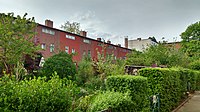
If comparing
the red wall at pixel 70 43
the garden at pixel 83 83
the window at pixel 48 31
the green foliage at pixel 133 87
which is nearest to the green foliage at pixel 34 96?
the garden at pixel 83 83

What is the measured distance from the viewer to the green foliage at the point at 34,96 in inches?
93.9

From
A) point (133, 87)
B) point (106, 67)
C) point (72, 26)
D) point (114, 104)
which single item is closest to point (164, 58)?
point (106, 67)

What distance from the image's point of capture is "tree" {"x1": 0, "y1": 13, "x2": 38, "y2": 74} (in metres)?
12.2

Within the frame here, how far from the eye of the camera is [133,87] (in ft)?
16.5

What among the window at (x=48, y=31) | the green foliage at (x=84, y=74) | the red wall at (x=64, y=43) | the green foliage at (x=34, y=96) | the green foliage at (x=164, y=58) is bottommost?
the green foliage at (x=84, y=74)

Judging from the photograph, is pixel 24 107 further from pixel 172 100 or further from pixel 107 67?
pixel 107 67

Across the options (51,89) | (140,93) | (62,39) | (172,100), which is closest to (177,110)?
(172,100)

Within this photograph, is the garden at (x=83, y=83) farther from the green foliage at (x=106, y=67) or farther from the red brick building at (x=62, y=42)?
the red brick building at (x=62, y=42)

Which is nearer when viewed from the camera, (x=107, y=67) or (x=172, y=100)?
(x=172, y=100)

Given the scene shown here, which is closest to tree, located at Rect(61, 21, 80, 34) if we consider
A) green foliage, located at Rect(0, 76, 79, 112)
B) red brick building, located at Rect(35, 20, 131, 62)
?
red brick building, located at Rect(35, 20, 131, 62)

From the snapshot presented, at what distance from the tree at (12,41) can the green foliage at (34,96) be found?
969cm

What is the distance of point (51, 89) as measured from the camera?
281cm

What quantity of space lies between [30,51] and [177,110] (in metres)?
9.96

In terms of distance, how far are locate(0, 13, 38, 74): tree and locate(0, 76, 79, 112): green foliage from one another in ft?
31.8
